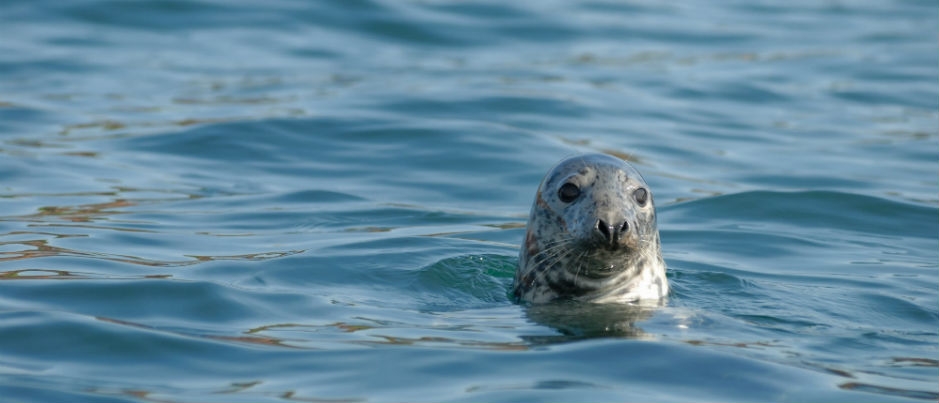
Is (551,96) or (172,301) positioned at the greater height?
(551,96)

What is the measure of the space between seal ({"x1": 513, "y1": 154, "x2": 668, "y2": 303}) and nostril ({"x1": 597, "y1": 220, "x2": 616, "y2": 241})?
1.5 inches

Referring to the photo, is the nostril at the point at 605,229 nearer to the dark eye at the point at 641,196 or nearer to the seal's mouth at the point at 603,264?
the seal's mouth at the point at 603,264

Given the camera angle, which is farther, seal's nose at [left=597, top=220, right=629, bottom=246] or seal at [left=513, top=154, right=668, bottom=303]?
seal at [left=513, top=154, right=668, bottom=303]

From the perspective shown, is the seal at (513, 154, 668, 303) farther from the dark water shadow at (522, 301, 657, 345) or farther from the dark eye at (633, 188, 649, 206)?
the dark water shadow at (522, 301, 657, 345)

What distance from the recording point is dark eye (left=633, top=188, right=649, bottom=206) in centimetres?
716

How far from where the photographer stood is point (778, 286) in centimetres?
835

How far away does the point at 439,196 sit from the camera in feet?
37.3

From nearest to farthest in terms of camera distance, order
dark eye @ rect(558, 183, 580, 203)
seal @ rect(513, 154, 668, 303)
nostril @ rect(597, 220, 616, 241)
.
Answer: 1. nostril @ rect(597, 220, 616, 241)
2. seal @ rect(513, 154, 668, 303)
3. dark eye @ rect(558, 183, 580, 203)

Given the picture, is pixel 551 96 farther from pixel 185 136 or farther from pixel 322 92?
pixel 185 136

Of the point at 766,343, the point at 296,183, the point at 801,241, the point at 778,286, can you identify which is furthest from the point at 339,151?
the point at 766,343

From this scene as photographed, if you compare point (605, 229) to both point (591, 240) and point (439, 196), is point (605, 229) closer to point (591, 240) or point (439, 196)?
point (591, 240)

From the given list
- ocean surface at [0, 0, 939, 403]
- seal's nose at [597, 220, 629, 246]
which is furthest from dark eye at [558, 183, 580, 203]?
ocean surface at [0, 0, 939, 403]

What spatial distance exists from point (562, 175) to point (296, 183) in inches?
186

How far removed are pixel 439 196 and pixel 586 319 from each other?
4.79 m
